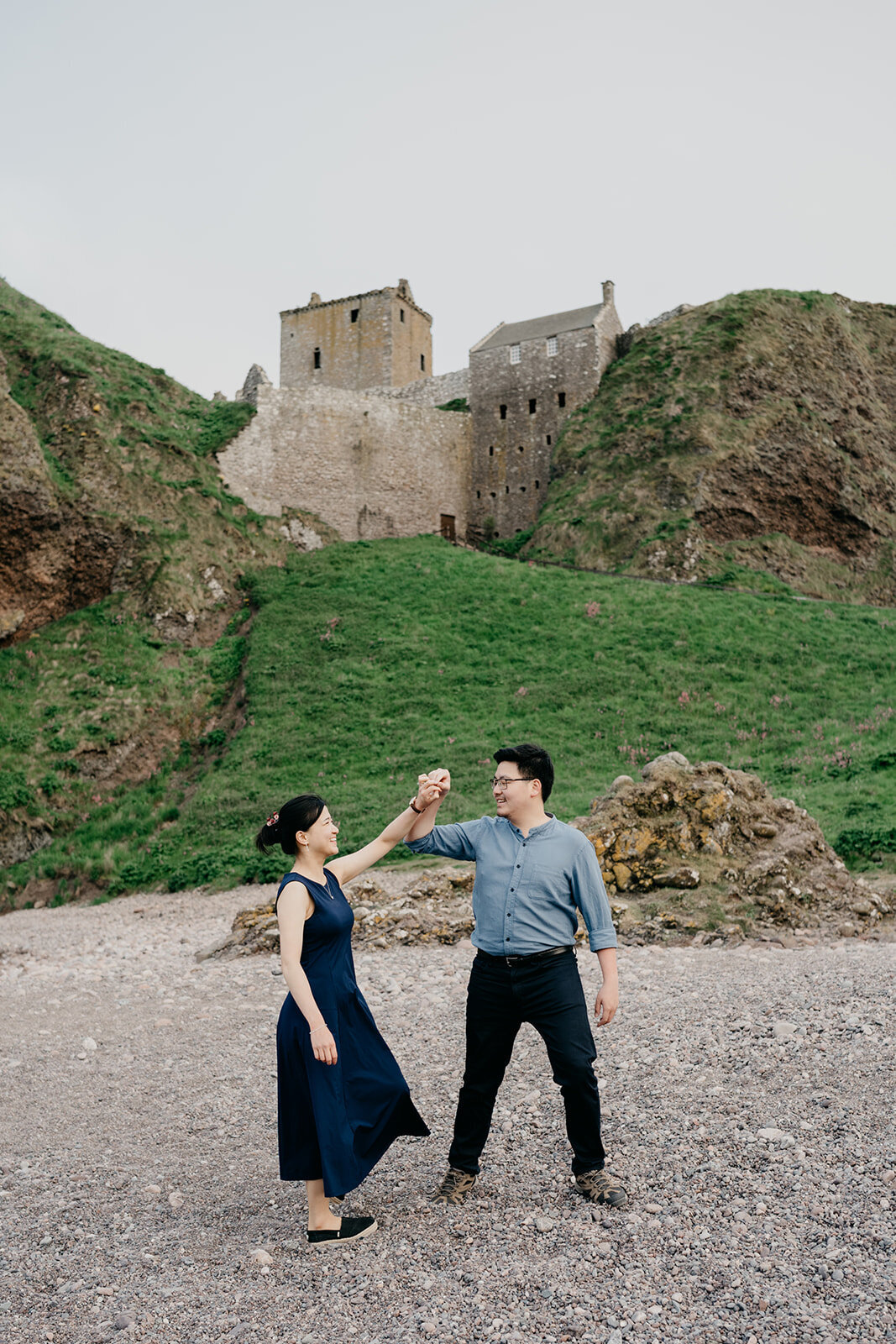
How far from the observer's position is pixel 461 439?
131ft

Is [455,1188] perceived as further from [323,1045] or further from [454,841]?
[454,841]

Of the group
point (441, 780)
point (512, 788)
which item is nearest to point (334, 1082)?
point (441, 780)

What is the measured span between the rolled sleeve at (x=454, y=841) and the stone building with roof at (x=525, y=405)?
116 ft

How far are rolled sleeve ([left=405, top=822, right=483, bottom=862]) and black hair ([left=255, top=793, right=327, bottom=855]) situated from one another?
53 cm

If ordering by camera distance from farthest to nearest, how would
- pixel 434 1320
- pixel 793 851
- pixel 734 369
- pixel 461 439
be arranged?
1. pixel 461 439
2. pixel 734 369
3. pixel 793 851
4. pixel 434 1320

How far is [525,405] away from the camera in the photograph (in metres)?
40.1

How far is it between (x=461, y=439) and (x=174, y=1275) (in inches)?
1526

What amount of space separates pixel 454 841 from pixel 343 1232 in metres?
1.86

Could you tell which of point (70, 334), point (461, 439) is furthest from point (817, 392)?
point (70, 334)

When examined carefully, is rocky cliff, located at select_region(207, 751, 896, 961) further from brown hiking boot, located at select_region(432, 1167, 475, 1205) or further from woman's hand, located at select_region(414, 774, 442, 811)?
woman's hand, located at select_region(414, 774, 442, 811)

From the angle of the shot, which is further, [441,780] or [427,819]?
[427,819]

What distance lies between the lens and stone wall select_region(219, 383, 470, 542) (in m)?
32.9

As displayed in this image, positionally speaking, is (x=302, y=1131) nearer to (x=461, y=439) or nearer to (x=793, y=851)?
(x=793, y=851)

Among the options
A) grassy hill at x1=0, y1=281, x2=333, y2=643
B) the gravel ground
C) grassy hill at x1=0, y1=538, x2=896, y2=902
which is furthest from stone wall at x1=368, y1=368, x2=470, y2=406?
the gravel ground
